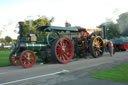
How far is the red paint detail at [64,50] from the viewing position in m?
10.0

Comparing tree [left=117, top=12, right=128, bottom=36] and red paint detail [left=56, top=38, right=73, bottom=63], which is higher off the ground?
tree [left=117, top=12, right=128, bottom=36]

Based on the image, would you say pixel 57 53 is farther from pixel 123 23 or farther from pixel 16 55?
pixel 123 23

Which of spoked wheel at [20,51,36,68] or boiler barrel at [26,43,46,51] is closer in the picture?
spoked wheel at [20,51,36,68]


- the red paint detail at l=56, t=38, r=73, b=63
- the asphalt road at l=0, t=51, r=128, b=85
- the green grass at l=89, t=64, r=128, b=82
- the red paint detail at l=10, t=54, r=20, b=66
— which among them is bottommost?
the asphalt road at l=0, t=51, r=128, b=85

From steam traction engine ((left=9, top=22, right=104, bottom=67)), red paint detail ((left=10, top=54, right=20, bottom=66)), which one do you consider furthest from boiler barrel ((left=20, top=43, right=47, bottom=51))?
red paint detail ((left=10, top=54, right=20, bottom=66))

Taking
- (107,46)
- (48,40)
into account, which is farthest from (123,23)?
(48,40)

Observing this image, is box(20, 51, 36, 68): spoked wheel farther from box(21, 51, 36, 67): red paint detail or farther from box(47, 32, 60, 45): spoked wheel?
box(47, 32, 60, 45): spoked wheel

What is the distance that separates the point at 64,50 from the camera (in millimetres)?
10281

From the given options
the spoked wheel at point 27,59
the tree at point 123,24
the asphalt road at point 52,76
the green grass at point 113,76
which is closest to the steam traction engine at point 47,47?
the spoked wheel at point 27,59

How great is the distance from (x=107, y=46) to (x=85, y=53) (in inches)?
128

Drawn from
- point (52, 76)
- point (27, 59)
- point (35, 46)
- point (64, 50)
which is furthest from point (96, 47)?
point (52, 76)

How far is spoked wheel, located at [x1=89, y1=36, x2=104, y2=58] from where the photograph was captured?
1178 cm

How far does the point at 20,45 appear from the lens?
895cm

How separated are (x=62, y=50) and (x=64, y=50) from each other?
0.63 feet
